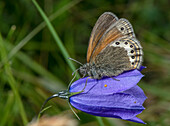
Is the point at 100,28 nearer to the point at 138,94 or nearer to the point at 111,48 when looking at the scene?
the point at 111,48

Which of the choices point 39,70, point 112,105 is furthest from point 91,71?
point 39,70

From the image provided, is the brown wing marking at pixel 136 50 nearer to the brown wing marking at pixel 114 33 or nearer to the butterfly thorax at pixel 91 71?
the brown wing marking at pixel 114 33

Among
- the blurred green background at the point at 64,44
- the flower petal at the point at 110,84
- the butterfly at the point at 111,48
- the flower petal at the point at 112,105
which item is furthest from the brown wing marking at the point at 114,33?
the blurred green background at the point at 64,44

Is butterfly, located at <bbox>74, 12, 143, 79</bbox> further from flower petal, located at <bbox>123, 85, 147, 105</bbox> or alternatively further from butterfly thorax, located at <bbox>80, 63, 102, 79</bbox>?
flower petal, located at <bbox>123, 85, 147, 105</bbox>

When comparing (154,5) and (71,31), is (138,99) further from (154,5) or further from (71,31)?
(154,5)

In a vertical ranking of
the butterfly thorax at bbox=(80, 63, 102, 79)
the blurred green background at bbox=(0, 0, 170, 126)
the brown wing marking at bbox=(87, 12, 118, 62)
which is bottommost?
the blurred green background at bbox=(0, 0, 170, 126)

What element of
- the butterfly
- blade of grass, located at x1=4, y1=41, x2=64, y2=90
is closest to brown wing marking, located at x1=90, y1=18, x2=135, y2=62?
the butterfly
